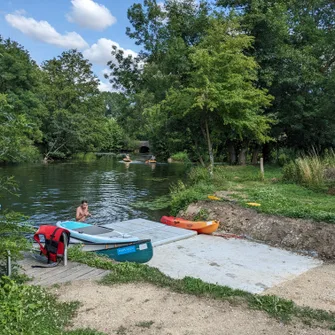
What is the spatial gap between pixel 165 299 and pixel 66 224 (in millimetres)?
4884

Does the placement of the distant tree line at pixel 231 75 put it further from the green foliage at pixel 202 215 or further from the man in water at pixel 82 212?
the green foliage at pixel 202 215

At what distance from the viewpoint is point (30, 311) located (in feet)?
13.4

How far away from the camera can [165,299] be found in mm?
4797

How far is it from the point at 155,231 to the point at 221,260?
270 cm

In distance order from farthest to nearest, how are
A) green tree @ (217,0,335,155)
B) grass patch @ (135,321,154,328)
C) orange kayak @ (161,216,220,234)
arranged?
green tree @ (217,0,335,155)
orange kayak @ (161,216,220,234)
grass patch @ (135,321,154,328)

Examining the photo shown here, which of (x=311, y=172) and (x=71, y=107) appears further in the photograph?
(x=71, y=107)

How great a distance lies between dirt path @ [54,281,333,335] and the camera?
3.98 metres

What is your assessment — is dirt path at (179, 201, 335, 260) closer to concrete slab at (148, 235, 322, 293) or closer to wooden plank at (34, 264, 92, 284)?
concrete slab at (148, 235, 322, 293)

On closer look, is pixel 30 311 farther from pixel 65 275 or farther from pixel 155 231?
pixel 155 231

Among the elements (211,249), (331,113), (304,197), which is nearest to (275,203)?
(304,197)

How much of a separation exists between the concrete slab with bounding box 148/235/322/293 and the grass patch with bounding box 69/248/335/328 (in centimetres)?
77

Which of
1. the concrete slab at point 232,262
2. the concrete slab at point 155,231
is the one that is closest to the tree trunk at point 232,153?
the concrete slab at point 155,231

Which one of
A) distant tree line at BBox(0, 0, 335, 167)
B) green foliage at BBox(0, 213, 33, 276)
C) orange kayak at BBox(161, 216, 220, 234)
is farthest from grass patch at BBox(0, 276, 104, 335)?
distant tree line at BBox(0, 0, 335, 167)

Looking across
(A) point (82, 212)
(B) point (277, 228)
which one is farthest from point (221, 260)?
(A) point (82, 212)
